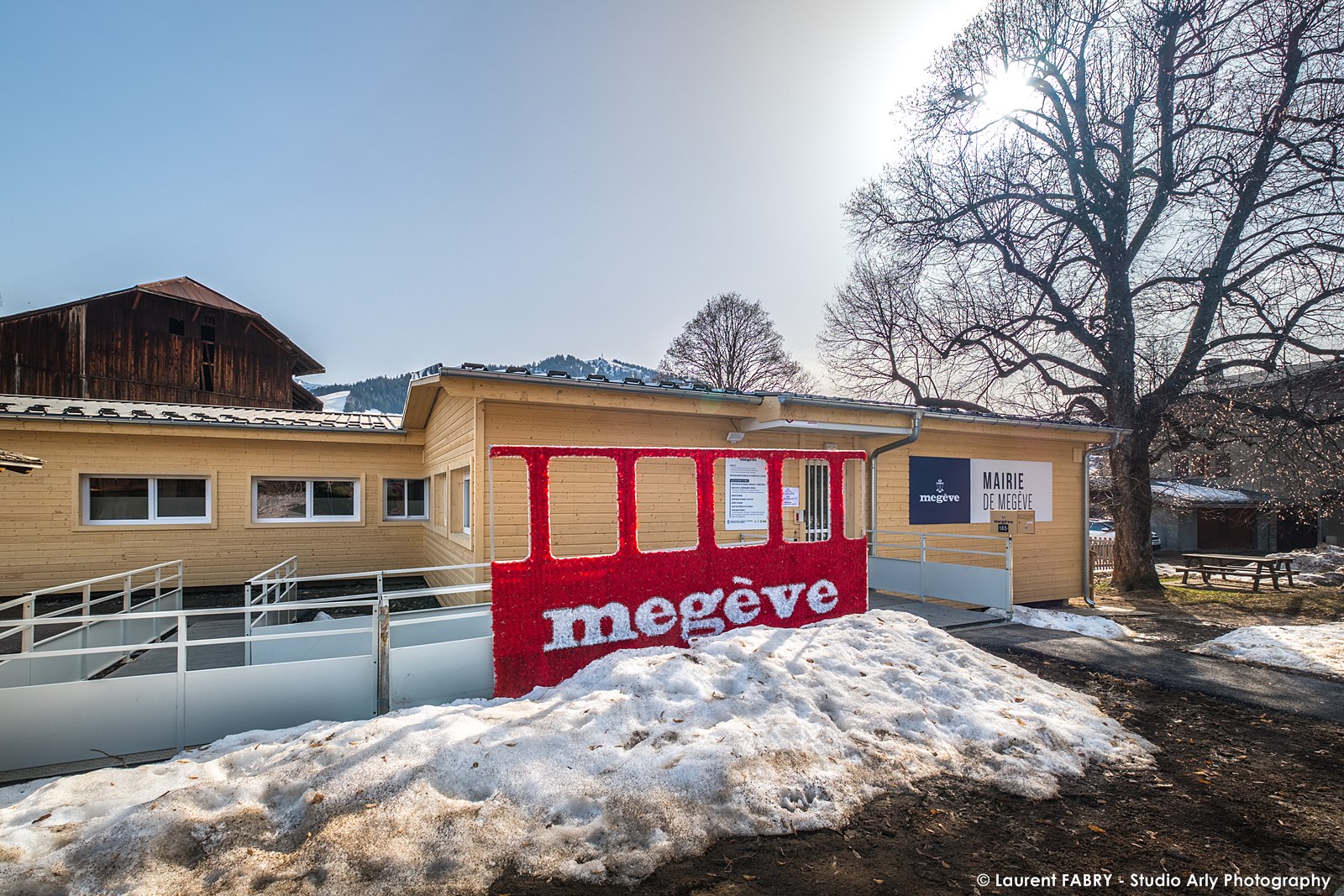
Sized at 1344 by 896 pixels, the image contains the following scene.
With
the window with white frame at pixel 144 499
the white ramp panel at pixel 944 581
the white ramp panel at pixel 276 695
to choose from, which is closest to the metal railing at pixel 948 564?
the white ramp panel at pixel 944 581

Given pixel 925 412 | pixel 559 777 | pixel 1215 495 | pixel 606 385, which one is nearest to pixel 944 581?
pixel 925 412

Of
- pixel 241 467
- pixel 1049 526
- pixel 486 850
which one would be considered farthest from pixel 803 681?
pixel 241 467

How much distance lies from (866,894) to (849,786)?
3.12 ft

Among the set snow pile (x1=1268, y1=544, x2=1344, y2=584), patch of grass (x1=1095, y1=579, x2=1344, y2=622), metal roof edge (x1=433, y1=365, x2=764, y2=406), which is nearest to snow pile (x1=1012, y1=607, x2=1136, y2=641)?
metal roof edge (x1=433, y1=365, x2=764, y2=406)

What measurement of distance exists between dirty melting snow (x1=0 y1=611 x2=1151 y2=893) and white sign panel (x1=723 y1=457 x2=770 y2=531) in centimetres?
441

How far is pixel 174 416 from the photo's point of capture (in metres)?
11.9

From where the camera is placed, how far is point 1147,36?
15.4 m

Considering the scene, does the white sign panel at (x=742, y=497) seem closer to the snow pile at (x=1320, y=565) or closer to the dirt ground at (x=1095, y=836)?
the dirt ground at (x=1095, y=836)

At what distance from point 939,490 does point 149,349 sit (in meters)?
29.3

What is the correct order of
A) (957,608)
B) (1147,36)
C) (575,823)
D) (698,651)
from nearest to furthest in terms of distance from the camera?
1. (575,823)
2. (698,651)
3. (957,608)
4. (1147,36)

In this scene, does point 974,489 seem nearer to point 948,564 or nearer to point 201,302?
point 948,564

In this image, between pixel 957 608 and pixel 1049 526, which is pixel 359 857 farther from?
pixel 1049 526

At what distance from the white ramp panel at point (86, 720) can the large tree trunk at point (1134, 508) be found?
1890cm

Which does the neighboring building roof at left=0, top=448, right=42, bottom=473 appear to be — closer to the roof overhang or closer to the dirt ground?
the dirt ground
